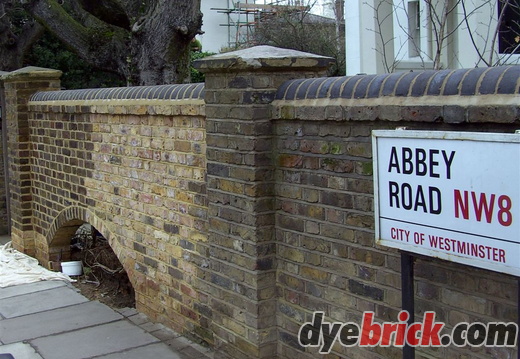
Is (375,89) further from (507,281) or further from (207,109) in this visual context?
(207,109)

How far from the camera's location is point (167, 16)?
901 centimetres

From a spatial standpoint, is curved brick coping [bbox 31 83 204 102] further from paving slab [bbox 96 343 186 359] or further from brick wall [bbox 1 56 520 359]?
paving slab [bbox 96 343 186 359]

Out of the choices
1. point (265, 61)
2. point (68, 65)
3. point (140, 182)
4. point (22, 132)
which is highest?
point (68, 65)

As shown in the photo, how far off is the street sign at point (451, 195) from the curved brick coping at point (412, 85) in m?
0.25

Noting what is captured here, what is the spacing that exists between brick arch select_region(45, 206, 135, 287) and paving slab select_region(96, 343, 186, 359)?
148cm

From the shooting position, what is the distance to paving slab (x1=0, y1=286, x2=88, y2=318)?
626 cm

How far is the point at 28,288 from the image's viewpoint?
22.9 ft

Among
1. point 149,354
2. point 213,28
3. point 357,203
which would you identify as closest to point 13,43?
point 149,354

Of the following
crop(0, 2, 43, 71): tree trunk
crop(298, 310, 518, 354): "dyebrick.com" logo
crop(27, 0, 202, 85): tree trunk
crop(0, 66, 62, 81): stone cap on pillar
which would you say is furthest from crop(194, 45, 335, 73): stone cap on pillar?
crop(0, 2, 43, 71): tree trunk

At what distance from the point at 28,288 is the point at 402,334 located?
4.76 metres

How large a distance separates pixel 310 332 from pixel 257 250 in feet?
1.88

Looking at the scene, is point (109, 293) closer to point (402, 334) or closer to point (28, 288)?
point (28, 288)

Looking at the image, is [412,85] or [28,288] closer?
[412,85]

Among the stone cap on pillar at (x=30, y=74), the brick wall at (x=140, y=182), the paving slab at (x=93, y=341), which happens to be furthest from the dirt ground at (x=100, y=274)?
the stone cap on pillar at (x=30, y=74)
